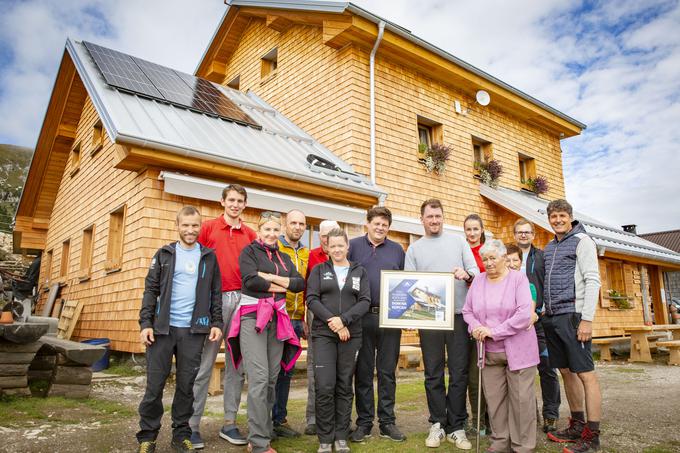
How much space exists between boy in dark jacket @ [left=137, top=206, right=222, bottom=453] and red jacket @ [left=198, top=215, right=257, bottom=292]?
287 mm

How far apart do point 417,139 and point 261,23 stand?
5.79 metres

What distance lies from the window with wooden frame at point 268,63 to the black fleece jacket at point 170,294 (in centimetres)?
1020

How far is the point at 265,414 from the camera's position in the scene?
3.72 metres

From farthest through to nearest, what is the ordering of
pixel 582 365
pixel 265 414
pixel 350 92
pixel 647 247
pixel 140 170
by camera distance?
1. pixel 647 247
2. pixel 350 92
3. pixel 140 170
4. pixel 582 365
5. pixel 265 414

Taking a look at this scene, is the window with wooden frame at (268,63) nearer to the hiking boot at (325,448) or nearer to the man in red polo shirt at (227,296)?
the man in red polo shirt at (227,296)

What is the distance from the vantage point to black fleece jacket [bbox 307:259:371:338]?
3.93m

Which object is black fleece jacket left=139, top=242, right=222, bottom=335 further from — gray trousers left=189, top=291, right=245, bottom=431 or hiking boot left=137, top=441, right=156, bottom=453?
hiking boot left=137, top=441, right=156, bottom=453

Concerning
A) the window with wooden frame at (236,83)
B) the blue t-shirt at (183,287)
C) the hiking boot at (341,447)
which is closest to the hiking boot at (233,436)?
the hiking boot at (341,447)

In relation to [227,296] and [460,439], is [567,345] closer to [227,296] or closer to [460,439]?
[460,439]

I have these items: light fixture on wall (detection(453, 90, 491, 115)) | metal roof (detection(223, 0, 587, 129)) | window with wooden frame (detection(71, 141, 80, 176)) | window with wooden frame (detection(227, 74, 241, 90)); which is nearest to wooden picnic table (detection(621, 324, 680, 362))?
light fixture on wall (detection(453, 90, 491, 115))

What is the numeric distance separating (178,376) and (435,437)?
2.08 metres

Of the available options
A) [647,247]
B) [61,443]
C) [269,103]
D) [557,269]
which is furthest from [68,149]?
[647,247]

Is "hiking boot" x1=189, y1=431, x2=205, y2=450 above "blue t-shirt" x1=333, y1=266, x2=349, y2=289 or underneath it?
underneath

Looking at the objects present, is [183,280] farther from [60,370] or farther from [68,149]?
[68,149]
